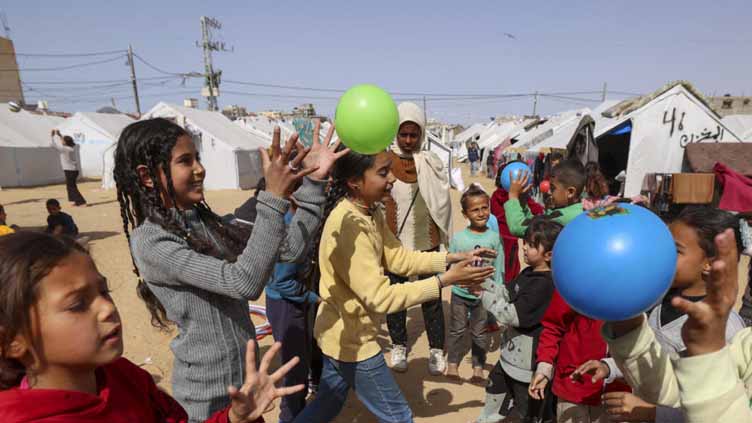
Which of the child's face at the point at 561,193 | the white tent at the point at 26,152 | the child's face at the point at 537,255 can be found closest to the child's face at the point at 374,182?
the child's face at the point at 537,255

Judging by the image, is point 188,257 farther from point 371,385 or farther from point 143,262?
point 371,385

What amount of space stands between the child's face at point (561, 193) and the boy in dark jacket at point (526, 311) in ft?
4.43

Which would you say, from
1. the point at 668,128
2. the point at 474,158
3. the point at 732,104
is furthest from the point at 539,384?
the point at 474,158

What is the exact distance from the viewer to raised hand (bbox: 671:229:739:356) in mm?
1025

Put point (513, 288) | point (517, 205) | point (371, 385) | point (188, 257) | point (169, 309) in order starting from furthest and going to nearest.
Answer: point (517, 205)
point (513, 288)
point (371, 385)
point (169, 309)
point (188, 257)

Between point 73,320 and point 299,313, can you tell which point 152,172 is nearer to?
point 73,320

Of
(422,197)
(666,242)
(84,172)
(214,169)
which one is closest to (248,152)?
(214,169)

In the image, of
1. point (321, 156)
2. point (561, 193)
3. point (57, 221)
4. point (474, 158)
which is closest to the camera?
point (321, 156)

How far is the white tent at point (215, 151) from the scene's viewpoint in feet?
56.6

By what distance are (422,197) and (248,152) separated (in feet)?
51.8

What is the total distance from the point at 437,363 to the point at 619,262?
293cm

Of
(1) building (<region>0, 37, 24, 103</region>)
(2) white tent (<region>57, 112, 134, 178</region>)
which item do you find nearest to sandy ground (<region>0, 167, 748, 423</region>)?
(2) white tent (<region>57, 112, 134, 178</region>)

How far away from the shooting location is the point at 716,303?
1.05 metres

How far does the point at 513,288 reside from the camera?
2672mm
